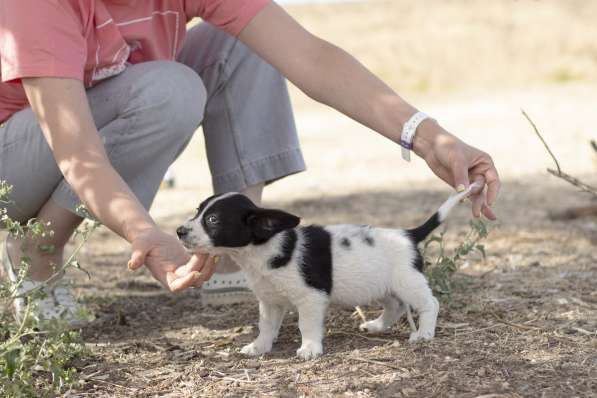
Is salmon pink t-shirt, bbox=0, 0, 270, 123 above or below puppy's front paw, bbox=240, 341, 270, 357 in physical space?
above

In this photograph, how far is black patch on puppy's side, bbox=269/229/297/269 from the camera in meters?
Result: 3.33

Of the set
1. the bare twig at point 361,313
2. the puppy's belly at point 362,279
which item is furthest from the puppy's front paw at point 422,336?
the bare twig at point 361,313

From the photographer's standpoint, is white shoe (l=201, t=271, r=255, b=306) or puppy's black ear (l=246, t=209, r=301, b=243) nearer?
puppy's black ear (l=246, t=209, r=301, b=243)

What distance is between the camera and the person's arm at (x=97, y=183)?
2.87 meters

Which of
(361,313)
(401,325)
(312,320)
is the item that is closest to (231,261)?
(361,313)

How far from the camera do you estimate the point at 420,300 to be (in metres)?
3.40

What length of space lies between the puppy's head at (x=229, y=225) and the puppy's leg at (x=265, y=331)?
0.31 meters

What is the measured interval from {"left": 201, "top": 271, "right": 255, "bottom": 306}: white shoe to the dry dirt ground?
0.08 meters

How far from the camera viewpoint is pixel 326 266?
3.40 metres

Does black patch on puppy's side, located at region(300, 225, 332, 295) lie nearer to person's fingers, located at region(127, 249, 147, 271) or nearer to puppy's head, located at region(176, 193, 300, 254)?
puppy's head, located at region(176, 193, 300, 254)

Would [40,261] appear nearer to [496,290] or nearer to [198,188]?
[496,290]

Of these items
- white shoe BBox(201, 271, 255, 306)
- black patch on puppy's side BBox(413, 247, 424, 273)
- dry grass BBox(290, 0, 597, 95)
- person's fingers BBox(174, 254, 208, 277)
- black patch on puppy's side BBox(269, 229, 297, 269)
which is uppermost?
person's fingers BBox(174, 254, 208, 277)

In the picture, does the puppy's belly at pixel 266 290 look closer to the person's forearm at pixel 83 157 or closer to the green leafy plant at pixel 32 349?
the person's forearm at pixel 83 157

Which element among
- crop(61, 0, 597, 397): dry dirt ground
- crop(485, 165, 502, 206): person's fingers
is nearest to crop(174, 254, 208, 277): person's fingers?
crop(61, 0, 597, 397): dry dirt ground
